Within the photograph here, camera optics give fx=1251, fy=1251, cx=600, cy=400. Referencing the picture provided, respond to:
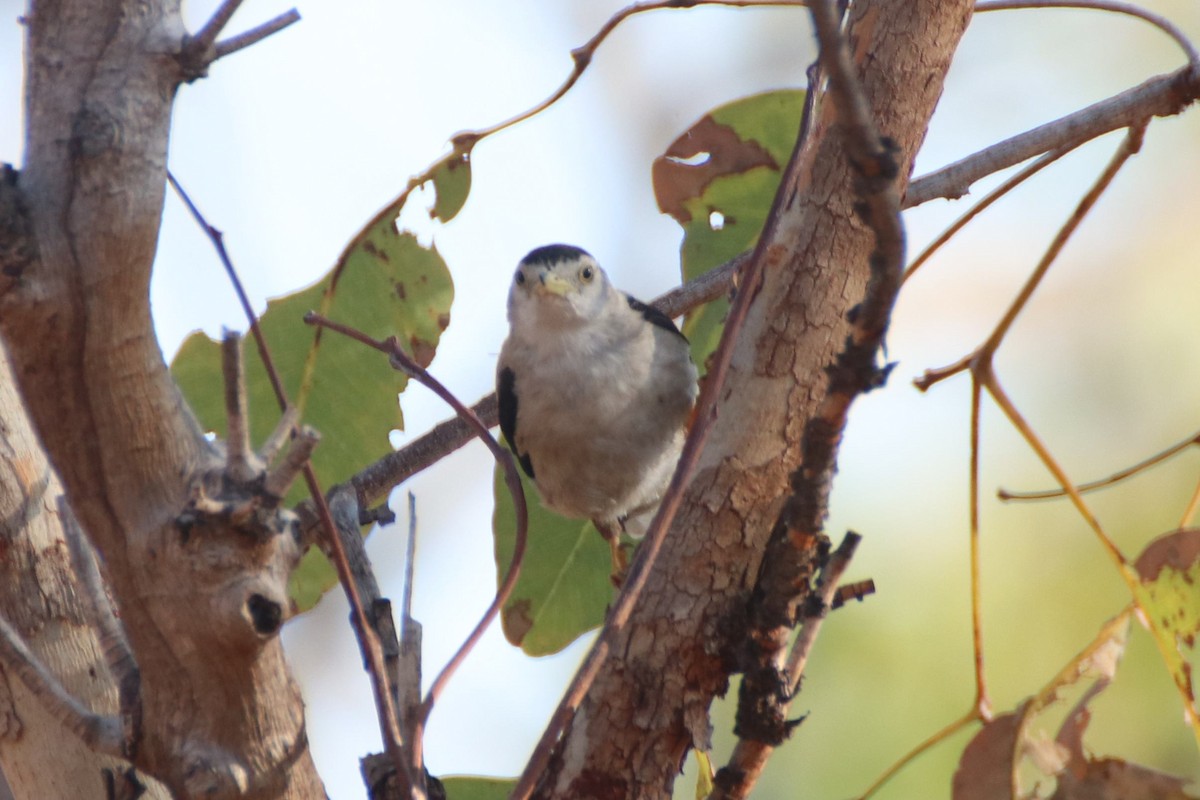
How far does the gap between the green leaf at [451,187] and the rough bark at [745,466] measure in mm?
1077

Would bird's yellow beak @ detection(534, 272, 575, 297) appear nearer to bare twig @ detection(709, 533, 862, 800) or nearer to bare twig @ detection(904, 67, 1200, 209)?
bare twig @ detection(904, 67, 1200, 209)

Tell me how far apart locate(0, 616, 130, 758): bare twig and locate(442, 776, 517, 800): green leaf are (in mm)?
1036

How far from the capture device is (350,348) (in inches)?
130

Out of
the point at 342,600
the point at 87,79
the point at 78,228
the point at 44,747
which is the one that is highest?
the point at 342,600

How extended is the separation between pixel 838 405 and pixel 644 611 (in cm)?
71

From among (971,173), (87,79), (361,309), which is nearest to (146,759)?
(87,79)

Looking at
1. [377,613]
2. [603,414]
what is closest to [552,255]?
[603,414]

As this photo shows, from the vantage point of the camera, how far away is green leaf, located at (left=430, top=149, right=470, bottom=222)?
3207 mm

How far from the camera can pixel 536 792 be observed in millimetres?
2266

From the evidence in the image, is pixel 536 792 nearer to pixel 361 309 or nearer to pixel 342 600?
pixel 361 309

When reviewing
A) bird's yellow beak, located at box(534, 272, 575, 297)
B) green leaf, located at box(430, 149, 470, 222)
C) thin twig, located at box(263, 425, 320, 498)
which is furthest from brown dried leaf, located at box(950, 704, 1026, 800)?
bird's yellow beak, located at box(534, 272, 575, 297)

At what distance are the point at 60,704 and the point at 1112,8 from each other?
2.60 m

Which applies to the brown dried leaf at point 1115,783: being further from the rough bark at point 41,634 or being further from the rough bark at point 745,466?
the rough bark at point 41,634

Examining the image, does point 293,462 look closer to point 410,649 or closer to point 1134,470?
point 410,649
